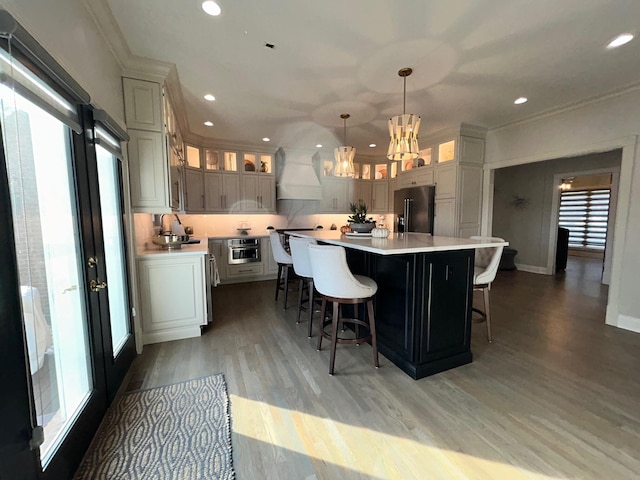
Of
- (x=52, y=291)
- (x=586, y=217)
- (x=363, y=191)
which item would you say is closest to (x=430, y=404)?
(x=52, y=291)

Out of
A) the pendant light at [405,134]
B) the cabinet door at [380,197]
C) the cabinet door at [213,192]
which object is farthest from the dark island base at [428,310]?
the cabinet door at [380,197]

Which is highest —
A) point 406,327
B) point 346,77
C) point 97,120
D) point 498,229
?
point 346,77

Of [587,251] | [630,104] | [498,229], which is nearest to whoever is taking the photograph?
[630,104]

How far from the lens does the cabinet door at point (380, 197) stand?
6598mm

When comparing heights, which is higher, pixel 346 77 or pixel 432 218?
pixel 346 77

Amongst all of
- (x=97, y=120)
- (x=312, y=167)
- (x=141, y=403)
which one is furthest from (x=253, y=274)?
(x=97, y=120)

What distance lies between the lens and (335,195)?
20.7 feet

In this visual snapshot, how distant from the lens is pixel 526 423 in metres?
1.66

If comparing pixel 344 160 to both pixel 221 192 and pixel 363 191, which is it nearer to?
pixel 221 192

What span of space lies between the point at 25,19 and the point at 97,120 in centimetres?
68

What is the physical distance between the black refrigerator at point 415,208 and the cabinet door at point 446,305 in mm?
2965

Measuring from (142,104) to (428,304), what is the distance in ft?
10.4

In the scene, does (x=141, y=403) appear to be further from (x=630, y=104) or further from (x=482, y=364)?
(x=630, y=104)

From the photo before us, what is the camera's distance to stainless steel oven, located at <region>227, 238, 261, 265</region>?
517 centimetres
